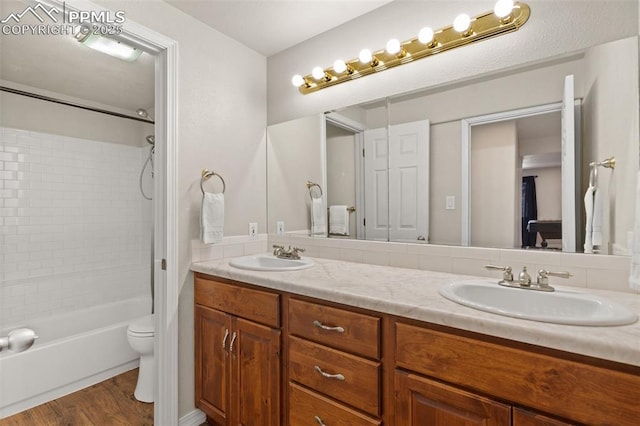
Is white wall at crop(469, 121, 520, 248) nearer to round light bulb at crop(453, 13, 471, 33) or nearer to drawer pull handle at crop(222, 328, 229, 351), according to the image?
round light bulb at crop(453, 13, 471, 33)

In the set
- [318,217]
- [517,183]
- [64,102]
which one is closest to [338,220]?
[318,217]

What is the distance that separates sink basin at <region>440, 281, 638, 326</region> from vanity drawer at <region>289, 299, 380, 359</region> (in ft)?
0.99

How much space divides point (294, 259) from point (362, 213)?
1.70ft

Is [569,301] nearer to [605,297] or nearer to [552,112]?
[605,297]

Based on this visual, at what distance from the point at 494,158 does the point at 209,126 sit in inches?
64.1

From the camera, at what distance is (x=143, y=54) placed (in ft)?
7.10

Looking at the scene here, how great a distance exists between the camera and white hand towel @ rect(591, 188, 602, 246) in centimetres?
123

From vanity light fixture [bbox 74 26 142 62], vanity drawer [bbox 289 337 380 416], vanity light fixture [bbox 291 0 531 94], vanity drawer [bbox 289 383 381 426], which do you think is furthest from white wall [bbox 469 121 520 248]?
vanity light fixture [bbox 74 26 142 62]

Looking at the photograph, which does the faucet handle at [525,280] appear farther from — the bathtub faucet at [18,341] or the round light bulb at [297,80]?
the round light bulb at [297,80]

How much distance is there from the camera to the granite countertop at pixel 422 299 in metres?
0.75

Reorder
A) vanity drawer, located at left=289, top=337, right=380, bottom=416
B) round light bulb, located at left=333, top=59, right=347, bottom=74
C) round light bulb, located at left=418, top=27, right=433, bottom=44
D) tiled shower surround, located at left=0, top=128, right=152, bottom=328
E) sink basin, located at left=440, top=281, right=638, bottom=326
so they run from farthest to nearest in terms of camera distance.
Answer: tiled shower surround, located at left=0, top=128, right=152, bottom=328, round light bulb, located at left=333, top=59, right=347, bottom=74, round light bulb, located at left=418, top=27, right=433, bottom=44, vanity drawer, located at left=289, top=337, right=380, bottom=416, sink basin, located at left=440, top=281, right=638, bottom=326

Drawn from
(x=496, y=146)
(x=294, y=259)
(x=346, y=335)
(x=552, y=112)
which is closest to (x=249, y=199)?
(x=294, y=259)

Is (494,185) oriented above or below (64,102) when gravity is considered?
below

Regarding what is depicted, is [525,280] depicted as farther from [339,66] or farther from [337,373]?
[339,66]
